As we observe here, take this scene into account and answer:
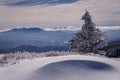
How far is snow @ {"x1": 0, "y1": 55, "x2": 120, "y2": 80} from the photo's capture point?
525 inches

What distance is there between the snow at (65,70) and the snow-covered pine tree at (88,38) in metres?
31.6

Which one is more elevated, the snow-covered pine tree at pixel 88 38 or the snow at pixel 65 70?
the snow at pixel 65 70

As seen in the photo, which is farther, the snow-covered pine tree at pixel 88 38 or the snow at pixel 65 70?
the snow-covered pine tree at pixel 88 38

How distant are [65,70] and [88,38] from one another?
33998 mm

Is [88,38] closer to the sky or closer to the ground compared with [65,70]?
closer to the ground

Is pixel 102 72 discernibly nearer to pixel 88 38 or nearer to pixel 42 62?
→ pixel 42 62

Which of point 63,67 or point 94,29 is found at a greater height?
point 63,67

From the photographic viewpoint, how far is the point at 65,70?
13.9 m

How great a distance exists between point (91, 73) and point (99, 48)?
35547 mm

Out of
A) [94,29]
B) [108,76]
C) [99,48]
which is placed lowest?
[99,48]

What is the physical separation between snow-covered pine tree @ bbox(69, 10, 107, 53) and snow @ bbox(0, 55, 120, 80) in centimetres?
3160

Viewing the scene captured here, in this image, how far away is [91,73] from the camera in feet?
45.0

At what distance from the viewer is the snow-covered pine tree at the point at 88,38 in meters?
47.2

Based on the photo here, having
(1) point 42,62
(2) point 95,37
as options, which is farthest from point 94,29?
(1) point 42,62
